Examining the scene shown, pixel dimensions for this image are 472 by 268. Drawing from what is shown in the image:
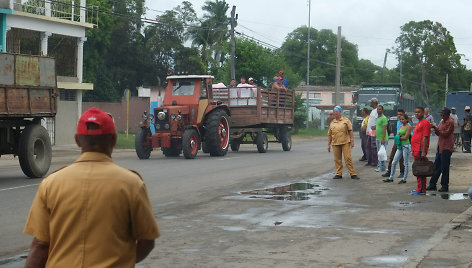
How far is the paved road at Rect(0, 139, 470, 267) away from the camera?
8273 millimetres

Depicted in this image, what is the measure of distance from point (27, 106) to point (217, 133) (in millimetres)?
9258

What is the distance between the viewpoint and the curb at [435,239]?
25.6 feet

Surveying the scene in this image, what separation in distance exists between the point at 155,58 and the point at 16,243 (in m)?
63.0

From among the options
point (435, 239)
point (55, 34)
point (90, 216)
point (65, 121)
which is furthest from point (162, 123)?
point (90, 216)

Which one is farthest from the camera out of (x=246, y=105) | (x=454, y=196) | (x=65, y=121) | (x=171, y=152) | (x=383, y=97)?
(x=383, y=97)

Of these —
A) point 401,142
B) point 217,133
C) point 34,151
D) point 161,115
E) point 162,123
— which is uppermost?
point 161,115

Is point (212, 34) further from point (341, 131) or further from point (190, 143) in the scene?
point (341, 131)

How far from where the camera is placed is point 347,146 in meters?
17.4

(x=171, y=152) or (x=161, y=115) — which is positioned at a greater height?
(x=161, y=115)

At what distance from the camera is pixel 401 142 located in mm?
16281

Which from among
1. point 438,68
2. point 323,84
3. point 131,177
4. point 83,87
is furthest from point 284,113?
point 323,84

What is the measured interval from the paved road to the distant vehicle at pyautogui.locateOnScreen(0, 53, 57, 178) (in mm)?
735

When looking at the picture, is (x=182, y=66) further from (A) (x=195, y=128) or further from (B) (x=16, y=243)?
(B) (x=16, y=243)

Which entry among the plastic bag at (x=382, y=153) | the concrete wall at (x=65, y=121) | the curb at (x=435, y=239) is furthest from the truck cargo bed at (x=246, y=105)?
the curb at (x=435, y=239)
